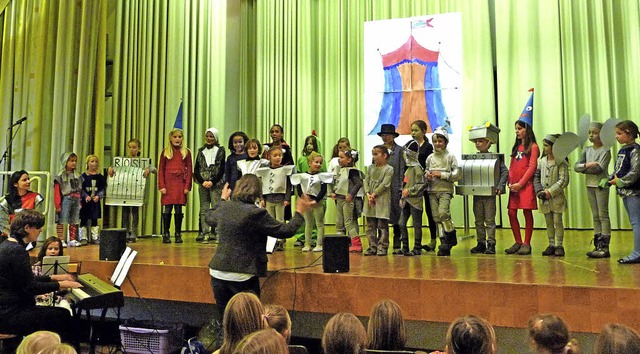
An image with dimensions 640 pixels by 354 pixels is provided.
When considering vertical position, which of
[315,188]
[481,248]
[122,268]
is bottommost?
[122,268]

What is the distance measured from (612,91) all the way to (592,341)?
6.43m

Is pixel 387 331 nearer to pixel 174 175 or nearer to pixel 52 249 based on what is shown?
pixel 52 249

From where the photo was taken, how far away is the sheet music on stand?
203 inches

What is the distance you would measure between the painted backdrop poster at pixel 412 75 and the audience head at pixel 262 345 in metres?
8.39

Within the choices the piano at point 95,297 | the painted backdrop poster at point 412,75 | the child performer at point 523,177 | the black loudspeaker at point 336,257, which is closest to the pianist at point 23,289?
the piano at point 95,297

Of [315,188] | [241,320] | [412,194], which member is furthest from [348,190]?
[241,320]

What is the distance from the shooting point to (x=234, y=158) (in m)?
6.81

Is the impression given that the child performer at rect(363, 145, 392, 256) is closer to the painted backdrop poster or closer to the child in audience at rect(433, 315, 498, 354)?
the child in audience at rect(433, 315, 498, 354)

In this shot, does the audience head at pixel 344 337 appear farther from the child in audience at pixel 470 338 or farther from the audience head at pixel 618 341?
the audience head at pixel 618 341

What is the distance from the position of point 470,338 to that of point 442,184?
339 centimetres

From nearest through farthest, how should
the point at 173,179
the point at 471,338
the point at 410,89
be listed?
the point at 471,338 < the point at 173,179 < the point at 410,89

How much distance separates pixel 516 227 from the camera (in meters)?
5.89

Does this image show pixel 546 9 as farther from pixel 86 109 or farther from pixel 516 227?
pixel 86 109

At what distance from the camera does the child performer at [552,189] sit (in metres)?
5.42
